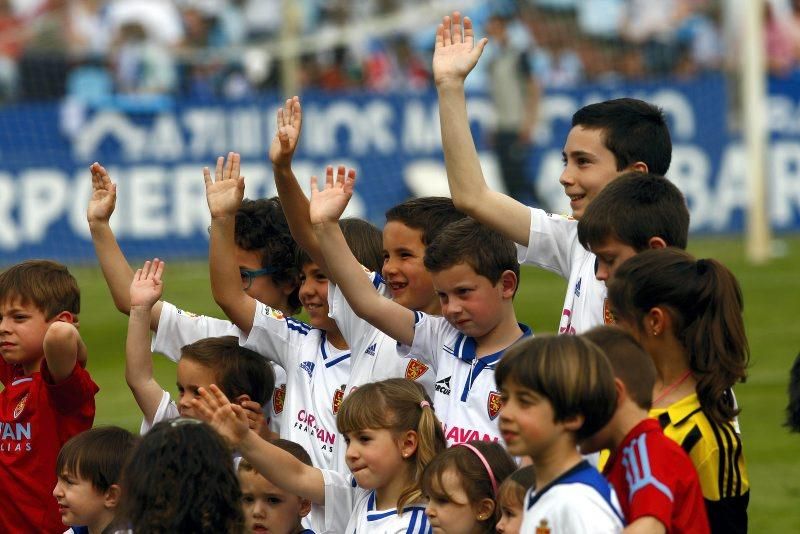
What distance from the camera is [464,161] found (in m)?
5.18

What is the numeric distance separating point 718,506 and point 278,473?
4.71 ft

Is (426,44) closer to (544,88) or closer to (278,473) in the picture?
(544,88)

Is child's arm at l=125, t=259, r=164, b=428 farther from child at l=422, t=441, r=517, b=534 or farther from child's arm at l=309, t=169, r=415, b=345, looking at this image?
child at l=422, t=441, r=517, b=534

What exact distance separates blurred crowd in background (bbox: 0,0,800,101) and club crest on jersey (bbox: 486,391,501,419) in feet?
46.5

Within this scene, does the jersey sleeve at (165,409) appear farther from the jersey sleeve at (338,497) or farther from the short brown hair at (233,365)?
the jersey sleeve at (338,497)

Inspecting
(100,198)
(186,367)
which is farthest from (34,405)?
(100,198)

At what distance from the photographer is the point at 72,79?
19344 mm

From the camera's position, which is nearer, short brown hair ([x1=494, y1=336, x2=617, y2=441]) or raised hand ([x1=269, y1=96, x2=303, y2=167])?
short brown hair ([x1=494, y1=336, x2=617, y2=441])

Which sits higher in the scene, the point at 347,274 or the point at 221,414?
the point at 347,274

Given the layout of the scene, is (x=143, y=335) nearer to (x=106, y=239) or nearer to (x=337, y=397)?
(x=106, y=239)

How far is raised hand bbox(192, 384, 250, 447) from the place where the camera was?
4.68m

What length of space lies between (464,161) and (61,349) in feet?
5.36

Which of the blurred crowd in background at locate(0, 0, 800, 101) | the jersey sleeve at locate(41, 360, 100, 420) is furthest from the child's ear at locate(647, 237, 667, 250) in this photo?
the blurred crowd in background at locate(0, 0, 800, 101)

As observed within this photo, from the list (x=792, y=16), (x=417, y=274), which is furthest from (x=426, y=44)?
(x=417, y=274)
